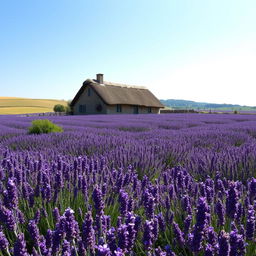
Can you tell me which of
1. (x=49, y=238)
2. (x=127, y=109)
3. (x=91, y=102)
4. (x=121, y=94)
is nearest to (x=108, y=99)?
(x=91, y=102)

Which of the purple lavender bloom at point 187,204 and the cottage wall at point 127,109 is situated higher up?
the cottage wall at point 127,109

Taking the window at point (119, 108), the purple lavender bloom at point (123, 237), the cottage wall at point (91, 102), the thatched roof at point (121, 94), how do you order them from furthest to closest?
the window at point (119, 108) → the cottage wall at point (91, 102) → the thatched roof at point (121, 94) → the purple lavender bloom at point (123, 237)

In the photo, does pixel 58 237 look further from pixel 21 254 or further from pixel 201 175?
pixel 201 175

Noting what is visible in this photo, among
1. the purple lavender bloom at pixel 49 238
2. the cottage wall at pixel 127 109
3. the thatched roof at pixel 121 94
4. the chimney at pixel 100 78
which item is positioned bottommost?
the purple lavender bloom at pixel 49 238

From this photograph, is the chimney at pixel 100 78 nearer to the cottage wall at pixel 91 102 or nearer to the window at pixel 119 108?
the cottage wall at pixel 91 102

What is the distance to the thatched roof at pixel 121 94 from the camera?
1133 inches

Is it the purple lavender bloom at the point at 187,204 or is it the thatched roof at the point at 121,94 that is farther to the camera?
the thatched roof at the point at 121,94

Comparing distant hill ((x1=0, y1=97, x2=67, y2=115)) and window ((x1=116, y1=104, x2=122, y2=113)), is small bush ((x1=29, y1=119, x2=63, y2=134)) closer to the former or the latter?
window ((x1=116, y1=104, x2=122, y2=113))

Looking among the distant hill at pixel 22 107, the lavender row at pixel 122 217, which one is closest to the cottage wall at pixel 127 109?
the distant hill at pixel 22 107

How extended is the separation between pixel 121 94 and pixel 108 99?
330 cm

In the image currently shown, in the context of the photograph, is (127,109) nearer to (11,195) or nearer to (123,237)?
(11,195)

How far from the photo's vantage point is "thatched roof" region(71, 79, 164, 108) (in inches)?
1133

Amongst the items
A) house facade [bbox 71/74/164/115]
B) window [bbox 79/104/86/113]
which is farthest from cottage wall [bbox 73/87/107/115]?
window [bbox 79/104/86/113]

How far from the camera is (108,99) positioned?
28.2m
